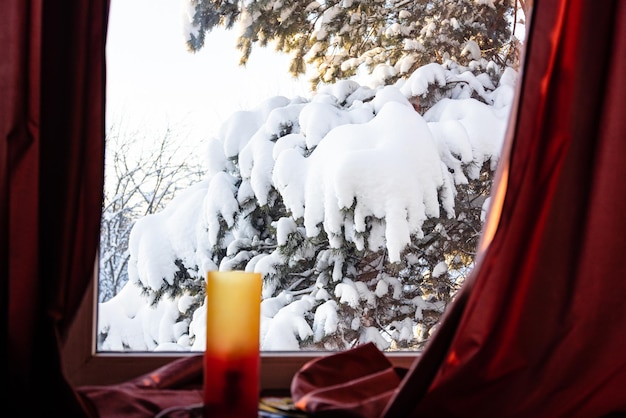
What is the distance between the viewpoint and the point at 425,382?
964 mm

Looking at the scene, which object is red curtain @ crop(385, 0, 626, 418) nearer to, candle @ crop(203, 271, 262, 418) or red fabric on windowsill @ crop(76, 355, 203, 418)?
candle @ crop(203, 271, 262, 418)

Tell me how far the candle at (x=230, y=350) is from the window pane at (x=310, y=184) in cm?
114

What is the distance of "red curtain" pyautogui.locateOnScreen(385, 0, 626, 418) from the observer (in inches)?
39.0

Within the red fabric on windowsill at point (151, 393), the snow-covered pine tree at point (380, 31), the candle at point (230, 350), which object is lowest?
the red fabric on windowsill at point (151, 393)

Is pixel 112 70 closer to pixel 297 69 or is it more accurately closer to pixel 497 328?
pixel 297 69

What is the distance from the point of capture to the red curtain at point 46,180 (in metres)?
0.94

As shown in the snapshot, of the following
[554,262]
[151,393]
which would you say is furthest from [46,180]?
[554,262]

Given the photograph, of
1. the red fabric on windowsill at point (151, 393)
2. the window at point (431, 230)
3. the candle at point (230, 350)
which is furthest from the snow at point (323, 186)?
the candle at point (230, 350)

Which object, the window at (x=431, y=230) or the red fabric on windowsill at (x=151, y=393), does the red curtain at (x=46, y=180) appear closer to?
the red fabric on windowsill at (x=151, y=393)

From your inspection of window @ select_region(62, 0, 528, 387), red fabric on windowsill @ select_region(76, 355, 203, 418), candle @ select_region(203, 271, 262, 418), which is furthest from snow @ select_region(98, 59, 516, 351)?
candle @ select_region(203, 271, 262, 418)

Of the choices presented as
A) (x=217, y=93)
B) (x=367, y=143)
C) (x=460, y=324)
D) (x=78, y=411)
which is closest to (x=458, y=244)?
(x=367, y=143)

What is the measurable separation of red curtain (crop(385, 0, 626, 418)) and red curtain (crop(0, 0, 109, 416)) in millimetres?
501

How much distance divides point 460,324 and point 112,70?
1.27m

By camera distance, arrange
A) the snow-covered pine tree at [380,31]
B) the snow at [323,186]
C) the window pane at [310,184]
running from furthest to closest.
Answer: the snow-covered pine tree at [380,31] < the snow at [323,186] < the window pane at [310,184]
